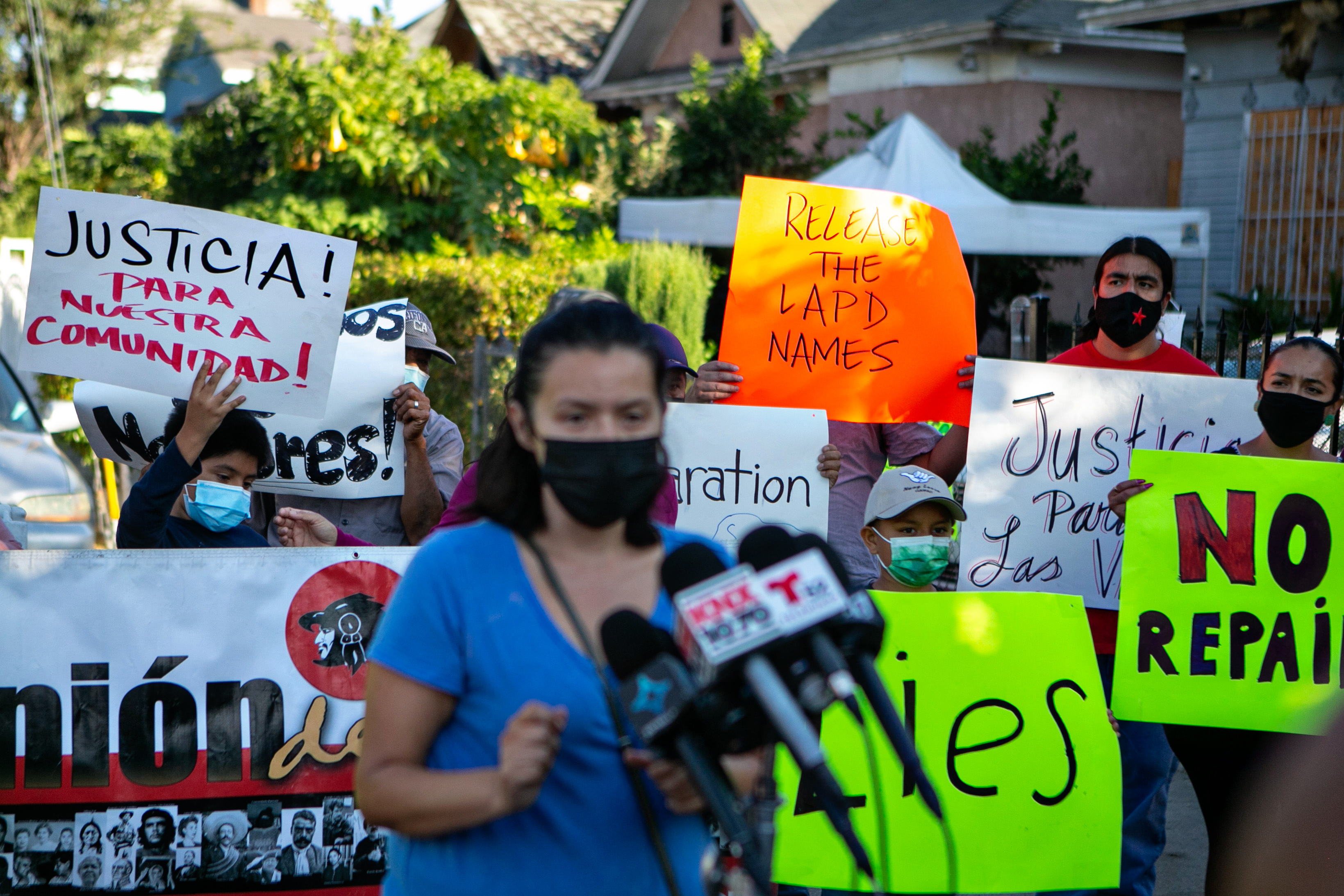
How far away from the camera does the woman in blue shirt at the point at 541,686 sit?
1.93 meters

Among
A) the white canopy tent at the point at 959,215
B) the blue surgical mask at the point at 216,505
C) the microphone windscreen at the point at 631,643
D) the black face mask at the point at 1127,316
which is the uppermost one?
the white canopy tent at the point at 959,215

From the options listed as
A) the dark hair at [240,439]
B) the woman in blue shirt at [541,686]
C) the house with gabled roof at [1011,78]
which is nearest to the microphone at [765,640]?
the woman in blue shirt at [541,686]

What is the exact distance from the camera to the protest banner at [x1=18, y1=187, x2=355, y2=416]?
4.25m

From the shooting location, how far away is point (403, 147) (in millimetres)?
14969

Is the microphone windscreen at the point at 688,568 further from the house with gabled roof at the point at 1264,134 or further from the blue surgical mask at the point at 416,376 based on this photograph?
the house with gabled roof at the point at 1264,134

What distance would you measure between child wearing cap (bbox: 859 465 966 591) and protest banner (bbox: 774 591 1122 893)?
1.34 ft

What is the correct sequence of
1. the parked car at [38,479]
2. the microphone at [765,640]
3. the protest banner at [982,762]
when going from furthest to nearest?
1. the parked car at [38,479]
2. the protest banner at [982,762]
3. the microphone at [765,640]

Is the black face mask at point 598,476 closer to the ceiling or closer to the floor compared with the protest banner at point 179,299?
closer to the floor

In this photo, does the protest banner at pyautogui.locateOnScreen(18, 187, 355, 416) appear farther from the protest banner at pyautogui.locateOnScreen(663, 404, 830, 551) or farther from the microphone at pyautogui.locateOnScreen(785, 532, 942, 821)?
the microphone at pyautogui.locateOnScreen(785, 532, 942, 821)

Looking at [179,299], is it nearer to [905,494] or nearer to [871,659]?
[905,494]

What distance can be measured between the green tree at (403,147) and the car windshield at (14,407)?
22.2 ft

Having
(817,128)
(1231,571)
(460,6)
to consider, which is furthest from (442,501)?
(460,6)

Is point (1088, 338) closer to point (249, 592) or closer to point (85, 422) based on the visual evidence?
point (249, 592)

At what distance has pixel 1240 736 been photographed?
3.83 metres
